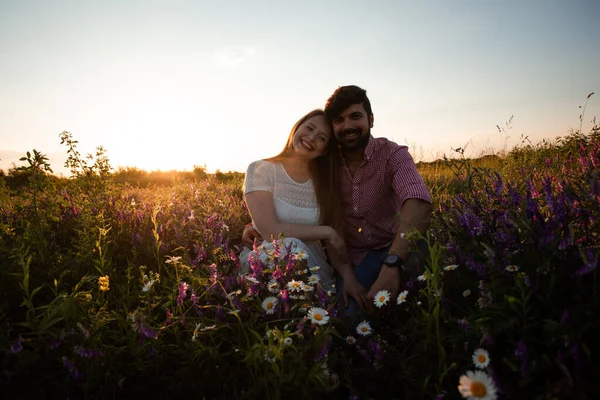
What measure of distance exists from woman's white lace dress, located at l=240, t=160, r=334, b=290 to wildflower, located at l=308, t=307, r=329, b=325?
1.75 metres

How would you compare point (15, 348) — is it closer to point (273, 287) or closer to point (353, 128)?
point (273, 287)

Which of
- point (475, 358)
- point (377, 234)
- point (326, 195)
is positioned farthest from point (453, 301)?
point (326, 195)

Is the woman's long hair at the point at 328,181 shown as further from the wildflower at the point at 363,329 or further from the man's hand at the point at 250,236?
the wildflower at the point at 363,329

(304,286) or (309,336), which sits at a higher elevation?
(304,286)

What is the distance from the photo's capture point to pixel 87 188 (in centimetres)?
439

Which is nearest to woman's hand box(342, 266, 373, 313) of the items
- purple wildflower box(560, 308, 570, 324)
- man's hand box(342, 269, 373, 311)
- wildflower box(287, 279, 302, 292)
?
man's hand box(342, 269, 373, 311)

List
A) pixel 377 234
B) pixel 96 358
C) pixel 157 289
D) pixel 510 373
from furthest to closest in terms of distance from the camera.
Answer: pixel 377 234 → pixel 157 289 → pixel 96 358 → pixel 510 373

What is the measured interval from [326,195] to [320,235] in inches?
28.3

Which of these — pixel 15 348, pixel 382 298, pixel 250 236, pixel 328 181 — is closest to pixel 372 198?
pixel 328 181

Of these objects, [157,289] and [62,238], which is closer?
[157,289]

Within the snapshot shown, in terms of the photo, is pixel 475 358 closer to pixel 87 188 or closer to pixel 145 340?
pixel 145 340

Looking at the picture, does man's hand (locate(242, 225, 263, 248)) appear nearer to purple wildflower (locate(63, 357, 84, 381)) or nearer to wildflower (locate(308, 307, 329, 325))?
wildflower (locate(308, 307, 329, 325))

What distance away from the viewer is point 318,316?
1.96m

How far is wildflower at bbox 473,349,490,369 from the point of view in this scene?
1437 mm
